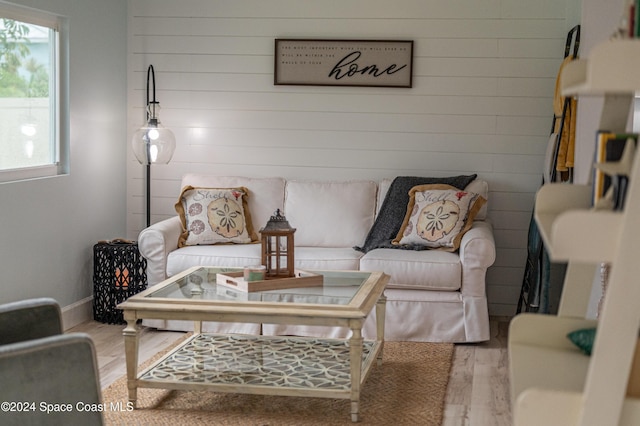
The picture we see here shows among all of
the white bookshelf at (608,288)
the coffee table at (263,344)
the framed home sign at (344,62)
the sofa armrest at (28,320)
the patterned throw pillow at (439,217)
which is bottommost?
the coffee table at (263,344)

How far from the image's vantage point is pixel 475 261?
4852mm

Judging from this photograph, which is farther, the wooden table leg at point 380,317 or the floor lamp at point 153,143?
the floor lamp at point 153,143

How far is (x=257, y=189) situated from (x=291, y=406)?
2.16 m

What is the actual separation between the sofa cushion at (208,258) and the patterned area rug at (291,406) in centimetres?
110

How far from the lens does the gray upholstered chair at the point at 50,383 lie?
2486 mm

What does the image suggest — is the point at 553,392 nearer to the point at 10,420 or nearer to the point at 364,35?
the point at 10,420

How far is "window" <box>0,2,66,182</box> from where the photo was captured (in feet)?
15.2

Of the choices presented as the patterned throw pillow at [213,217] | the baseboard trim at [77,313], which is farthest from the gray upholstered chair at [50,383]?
the patterned throw pillow at [213,217]

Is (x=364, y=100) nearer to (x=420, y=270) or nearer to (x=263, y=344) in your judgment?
(x=420, y=270)

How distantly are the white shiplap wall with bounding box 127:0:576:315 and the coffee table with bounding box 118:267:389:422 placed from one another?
64.9 inches

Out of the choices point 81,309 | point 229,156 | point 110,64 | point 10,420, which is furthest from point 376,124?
point 10,420

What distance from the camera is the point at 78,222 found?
534 cm

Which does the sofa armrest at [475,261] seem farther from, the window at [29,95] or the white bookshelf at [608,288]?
the white bookshelf at [608,288]

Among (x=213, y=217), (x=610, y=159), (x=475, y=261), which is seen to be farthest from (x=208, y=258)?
(x=610, y=159)
